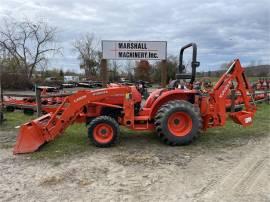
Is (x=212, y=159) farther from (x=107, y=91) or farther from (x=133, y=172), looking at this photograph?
(x=107, y=91)

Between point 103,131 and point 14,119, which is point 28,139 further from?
point 14,119

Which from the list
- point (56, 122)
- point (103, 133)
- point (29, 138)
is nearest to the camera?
point (29, 138)

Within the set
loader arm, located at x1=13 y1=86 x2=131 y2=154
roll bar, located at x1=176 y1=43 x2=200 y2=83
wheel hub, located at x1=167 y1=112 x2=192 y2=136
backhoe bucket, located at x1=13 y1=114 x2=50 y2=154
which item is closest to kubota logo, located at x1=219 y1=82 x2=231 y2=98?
roll bar, located at x1=176 y1=43 x2=200 y2=83

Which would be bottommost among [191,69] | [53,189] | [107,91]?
[53,189]

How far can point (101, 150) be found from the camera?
20.1 feet

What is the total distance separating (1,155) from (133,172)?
270cm

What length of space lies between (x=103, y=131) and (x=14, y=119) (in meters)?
4.95

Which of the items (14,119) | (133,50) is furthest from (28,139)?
(133,50)

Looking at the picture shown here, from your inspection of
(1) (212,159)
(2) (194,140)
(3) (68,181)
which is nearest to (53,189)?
(3) (68,181)

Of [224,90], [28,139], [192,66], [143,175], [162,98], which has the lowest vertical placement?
[143,175]

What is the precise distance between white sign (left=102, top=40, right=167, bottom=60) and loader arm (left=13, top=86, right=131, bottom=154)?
157 inches

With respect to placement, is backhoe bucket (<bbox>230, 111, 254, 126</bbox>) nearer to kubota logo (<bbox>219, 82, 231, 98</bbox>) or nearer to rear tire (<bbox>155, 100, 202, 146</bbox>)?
kubota logo (<bbox>219, 82, 231, 98</bbox>)

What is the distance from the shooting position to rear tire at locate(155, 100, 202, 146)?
20.6 ft

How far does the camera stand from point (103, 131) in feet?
20.8
